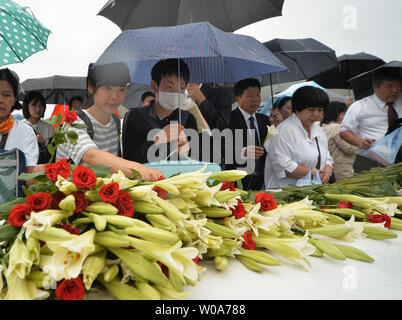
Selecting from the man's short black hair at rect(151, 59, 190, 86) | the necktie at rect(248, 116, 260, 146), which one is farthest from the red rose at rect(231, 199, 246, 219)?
the necktie at rect(248, 116, 260, 146)

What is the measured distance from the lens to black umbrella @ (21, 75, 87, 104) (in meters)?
6.44

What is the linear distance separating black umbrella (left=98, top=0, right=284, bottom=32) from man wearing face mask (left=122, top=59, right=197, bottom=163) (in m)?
0.66

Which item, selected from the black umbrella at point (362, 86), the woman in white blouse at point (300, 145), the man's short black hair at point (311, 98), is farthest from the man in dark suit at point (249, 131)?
the black umbrella at point (362, 86)

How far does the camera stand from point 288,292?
2.36 feet

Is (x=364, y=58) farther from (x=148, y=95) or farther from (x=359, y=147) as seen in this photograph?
(x=148, y=95)

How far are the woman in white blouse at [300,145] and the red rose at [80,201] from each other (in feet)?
6.68

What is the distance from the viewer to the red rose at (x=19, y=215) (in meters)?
0.64

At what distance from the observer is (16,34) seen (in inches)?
93.7

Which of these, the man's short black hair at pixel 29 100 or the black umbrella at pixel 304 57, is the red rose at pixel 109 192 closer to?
the man's short black hair at pixel 29 100

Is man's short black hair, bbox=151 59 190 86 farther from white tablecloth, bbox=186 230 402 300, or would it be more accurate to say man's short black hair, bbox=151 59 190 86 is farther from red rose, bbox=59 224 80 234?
red rose, bbox=59 224 80 234

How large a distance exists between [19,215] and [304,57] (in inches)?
186
